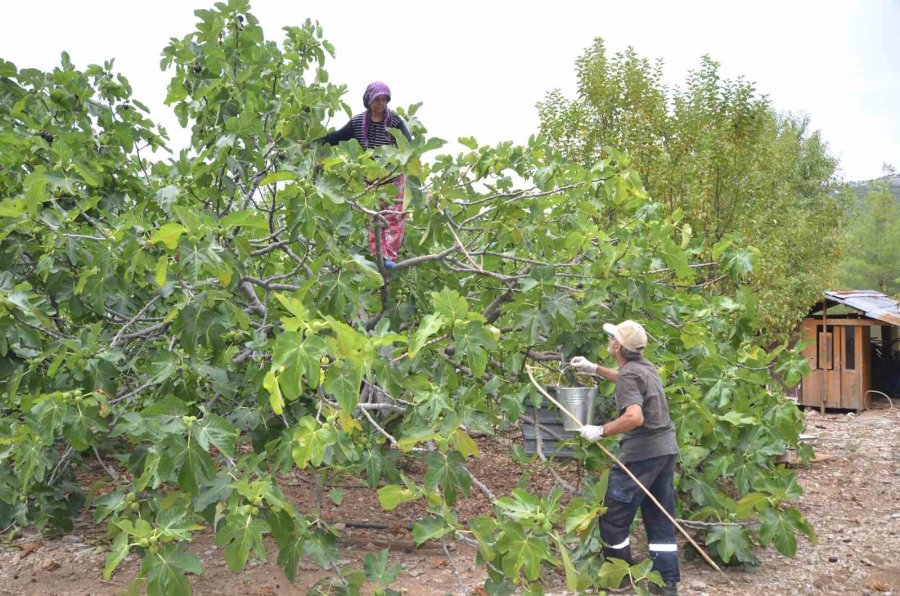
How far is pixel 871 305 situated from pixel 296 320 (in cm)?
1599

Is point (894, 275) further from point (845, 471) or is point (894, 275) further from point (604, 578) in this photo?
point (604, 578)

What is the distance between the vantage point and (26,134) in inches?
192

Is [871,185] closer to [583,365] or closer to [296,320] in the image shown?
[583,365]

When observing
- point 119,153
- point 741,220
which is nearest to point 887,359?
point 741,220

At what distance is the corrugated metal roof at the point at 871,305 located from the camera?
587 inches

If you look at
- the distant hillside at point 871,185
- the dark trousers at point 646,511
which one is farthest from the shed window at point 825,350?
the distant hillside at point 871,185

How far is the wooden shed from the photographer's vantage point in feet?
49.8

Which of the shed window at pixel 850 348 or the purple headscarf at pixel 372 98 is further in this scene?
the shed window at pixel 850 348

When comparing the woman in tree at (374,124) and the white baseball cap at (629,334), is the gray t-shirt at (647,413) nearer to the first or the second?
the white baseball cap at (629,334)

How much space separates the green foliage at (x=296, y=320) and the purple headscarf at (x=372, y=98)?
273mm

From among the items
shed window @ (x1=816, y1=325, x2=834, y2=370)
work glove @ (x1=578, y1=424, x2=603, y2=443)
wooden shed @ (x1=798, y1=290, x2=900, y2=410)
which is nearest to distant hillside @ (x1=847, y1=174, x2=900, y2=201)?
wooden shed @ (x1=798, y1=290, x2=900, y2=410)

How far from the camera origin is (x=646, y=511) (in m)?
4.70

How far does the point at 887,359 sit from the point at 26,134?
17030 mm

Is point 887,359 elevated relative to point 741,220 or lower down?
lower down
